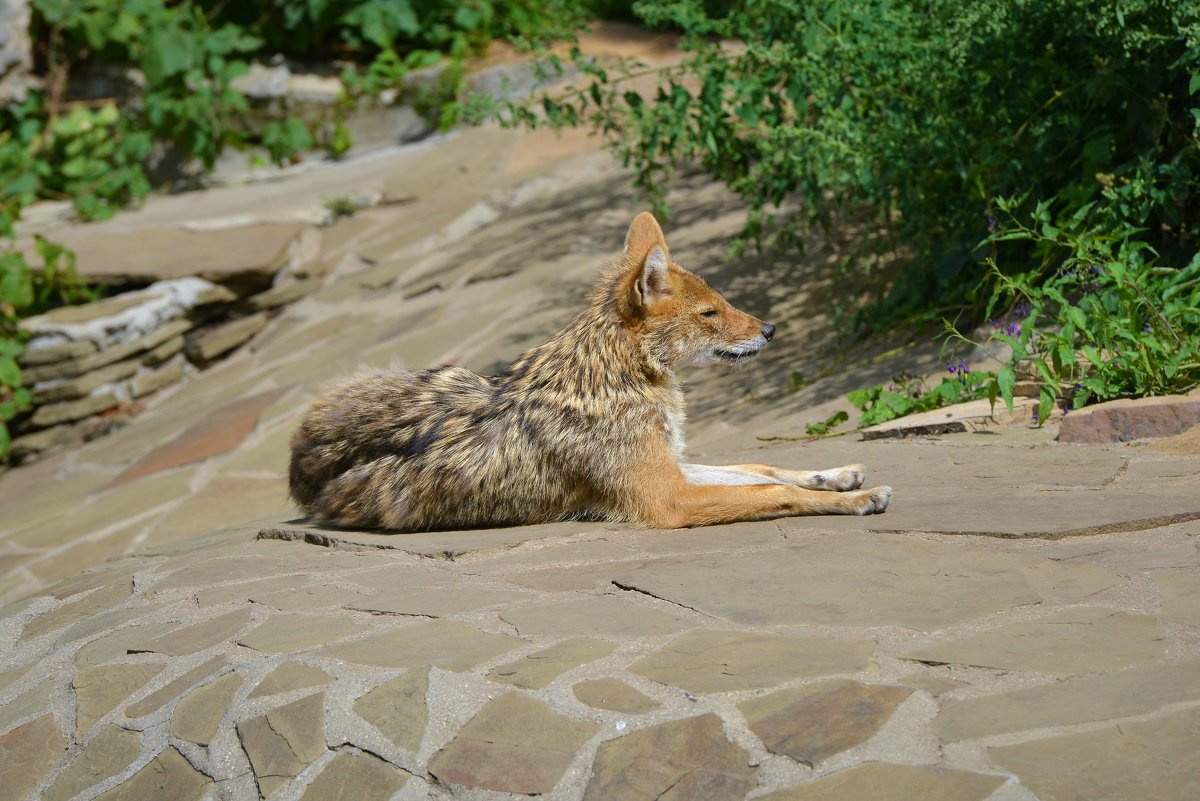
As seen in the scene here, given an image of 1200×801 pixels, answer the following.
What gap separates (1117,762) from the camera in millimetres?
3004

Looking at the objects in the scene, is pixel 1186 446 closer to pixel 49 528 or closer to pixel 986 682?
pixel 986 682

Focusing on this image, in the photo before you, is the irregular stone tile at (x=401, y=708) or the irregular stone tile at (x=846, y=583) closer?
the irregular stone tile at (x=401, y=708)

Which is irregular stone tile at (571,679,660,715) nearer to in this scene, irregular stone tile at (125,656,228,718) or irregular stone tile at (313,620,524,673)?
irregular stone tile at (313,620,524,673)

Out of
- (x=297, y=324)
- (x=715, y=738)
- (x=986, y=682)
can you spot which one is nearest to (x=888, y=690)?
(x=986, y=682)

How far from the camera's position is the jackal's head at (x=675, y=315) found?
5738 millimetres

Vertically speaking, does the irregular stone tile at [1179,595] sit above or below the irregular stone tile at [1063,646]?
above

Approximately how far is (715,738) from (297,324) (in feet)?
30.1

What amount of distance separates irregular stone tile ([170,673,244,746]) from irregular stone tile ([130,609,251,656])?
1.07ft

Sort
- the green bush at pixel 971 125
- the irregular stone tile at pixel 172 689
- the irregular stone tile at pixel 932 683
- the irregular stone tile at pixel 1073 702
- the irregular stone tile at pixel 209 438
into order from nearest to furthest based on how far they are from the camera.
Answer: the irregular stone tile at pixel 1073 702, the irregular stone tile at pixel 932 683, the irregular stone tile at pixel 172 689, the green bush at pixel 971 125, the irregular stone tile at pixel 209 438

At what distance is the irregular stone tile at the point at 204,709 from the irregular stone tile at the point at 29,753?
0.45 m

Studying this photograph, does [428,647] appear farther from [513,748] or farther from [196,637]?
[196,637]

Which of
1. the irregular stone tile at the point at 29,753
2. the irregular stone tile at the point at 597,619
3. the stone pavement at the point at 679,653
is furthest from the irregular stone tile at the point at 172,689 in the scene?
the irregular stone tile at the point at 597,619

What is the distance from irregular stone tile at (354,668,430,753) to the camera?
144 inches

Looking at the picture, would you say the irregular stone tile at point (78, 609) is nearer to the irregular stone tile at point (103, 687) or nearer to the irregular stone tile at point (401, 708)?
the irregular stone tile at point (103, 687)
